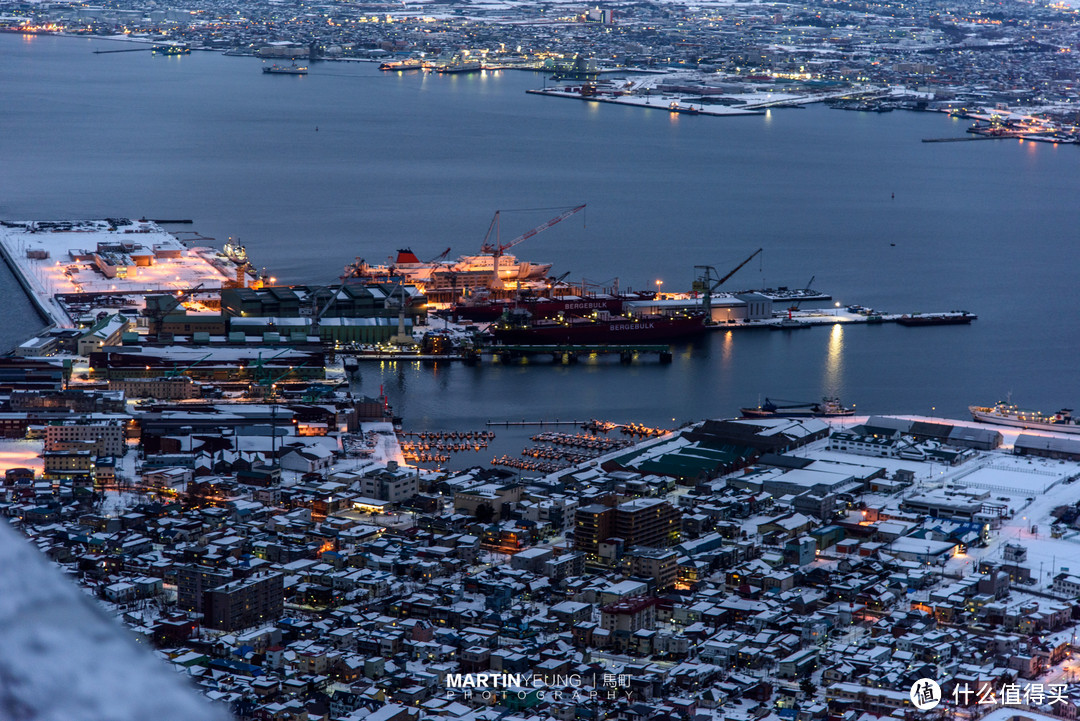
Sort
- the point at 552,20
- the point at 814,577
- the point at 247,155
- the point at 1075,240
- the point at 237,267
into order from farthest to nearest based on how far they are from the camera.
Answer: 1. the point at 552,20
2. the point at 247,155
3. the point at 1075,240
4. the point at 237,267
5. the point at 814,577

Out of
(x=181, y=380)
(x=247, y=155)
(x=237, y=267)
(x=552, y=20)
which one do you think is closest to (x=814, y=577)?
(x=181, y=380)

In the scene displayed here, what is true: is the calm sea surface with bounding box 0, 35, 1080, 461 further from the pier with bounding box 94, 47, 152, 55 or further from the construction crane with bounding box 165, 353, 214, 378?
the pier with bounding box 94, 47, 152, 55

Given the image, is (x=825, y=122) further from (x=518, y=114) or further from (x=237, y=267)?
(x=237, y=267)

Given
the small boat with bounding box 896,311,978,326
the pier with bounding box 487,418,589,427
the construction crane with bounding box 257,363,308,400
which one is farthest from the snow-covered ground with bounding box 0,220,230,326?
the small boat with bounding box 896,311,978,326

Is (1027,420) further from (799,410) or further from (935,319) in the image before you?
(935,319)

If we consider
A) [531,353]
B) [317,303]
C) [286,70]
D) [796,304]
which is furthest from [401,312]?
[286,70]

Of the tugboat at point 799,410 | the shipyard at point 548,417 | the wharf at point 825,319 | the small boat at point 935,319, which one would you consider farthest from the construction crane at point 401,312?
the small boat at point 935,319
